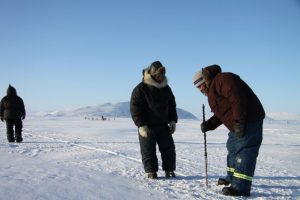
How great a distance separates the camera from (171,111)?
21.2ft

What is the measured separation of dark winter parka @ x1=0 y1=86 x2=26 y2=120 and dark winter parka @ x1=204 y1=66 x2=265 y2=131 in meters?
9.07

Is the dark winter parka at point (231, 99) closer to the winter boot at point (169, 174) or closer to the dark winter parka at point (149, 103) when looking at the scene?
the dark winter parka at point (149, 103)

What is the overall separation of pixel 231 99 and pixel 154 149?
1.83m

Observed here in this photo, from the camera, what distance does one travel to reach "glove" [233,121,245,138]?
4688 mm

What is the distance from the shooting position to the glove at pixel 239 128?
4.69m

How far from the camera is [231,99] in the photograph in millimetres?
4723

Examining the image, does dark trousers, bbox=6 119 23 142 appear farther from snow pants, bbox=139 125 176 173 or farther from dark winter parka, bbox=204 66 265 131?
dark winter parka, bbox=204 66 265 131

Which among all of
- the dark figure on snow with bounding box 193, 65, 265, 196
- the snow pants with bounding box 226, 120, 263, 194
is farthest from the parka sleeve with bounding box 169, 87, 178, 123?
the snow pants with bounding box 226, 120, 263, 194

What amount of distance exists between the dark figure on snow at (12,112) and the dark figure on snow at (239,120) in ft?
29.3

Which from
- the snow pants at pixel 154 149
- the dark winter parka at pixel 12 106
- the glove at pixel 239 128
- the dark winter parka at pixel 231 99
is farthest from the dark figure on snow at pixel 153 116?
the dark winter parka at pixel 12 106

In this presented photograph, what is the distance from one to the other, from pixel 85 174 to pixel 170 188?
1416 millimetres

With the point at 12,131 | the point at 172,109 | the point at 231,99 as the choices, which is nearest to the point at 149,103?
the point at 172,109

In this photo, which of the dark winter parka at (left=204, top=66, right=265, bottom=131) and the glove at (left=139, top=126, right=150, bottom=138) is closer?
the dark winter parka at (left=204, top=66, right=265, bottom=131)

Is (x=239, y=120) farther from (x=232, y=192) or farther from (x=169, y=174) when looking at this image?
(x=169, y=174)
